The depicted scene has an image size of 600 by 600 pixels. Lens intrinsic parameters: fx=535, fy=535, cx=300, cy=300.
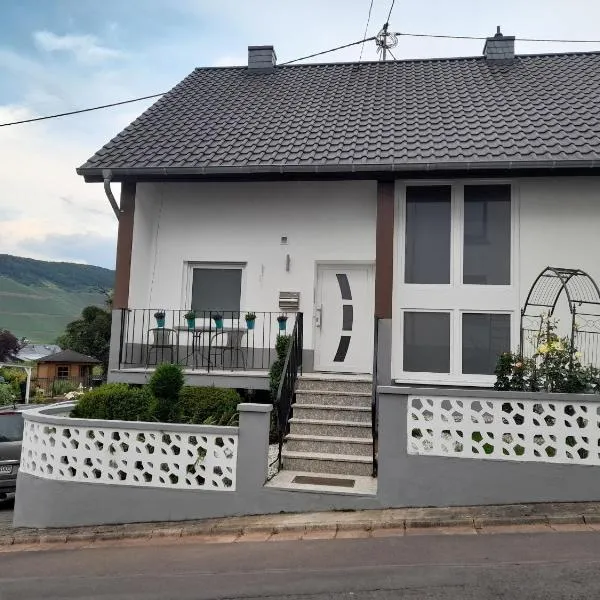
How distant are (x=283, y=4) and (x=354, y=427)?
8.13m

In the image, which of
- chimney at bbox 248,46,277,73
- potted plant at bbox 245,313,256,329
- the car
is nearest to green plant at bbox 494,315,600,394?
potted plant at bbox 245,313,256,329

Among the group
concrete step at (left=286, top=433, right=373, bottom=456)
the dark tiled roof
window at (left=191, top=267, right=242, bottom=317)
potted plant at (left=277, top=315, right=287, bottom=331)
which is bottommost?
concrete step at (left=286, top=433, right=373, bottom=456)

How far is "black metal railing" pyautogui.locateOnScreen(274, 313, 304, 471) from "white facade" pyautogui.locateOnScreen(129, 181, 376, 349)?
75 cm

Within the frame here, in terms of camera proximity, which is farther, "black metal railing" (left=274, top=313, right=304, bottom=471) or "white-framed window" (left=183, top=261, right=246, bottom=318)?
"white-framed window" (left=183, top=261, right=246, bottom=318)

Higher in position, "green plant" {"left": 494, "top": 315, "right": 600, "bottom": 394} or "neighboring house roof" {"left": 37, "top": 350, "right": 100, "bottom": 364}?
"green plant" {"left": 494, "top": 315, "right": 600, "bottom": 394}

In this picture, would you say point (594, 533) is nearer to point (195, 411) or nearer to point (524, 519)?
point (524, 519)

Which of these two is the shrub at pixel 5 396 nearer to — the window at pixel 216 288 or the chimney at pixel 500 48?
the window at pixel 216 288

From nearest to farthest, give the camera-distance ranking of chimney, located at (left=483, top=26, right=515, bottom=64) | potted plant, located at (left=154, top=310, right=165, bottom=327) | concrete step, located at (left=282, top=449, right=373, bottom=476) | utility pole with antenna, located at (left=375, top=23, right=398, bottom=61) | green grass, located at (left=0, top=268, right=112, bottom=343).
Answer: concrete step, located at (left=282, top=449, right=373, bottom=476), potted plant, located at (left=154, top=310, right=165, bottom=327), chimney, located at (left=483, top=26, right=515, bottom=64), utility pole with antenna, located at (left=375, top=23, right=398, bottom=61), green grass, located at (left=0, top=268, right=112, bottom=343)

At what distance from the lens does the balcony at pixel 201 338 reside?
853cm

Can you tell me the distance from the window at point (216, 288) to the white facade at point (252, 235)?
0.47ft

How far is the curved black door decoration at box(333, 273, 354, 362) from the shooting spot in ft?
28.3

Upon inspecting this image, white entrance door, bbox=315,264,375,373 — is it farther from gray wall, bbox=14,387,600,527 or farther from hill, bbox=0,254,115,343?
hill, bbox=0,254,115,343

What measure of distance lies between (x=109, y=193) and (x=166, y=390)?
Result: 12.6ft

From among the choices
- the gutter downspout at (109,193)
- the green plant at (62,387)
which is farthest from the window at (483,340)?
the green plant at (62,387)
